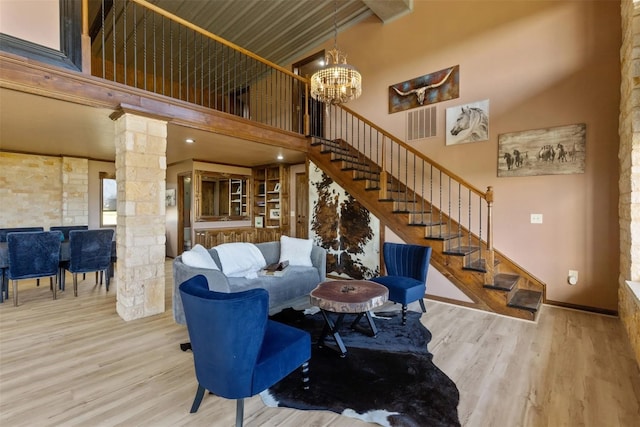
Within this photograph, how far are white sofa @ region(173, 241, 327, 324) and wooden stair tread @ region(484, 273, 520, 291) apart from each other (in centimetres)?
220

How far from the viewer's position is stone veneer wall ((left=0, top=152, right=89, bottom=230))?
5.86 metres

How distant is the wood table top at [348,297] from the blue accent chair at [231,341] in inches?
29.8

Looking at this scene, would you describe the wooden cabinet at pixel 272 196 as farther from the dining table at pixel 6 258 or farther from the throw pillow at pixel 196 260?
the throw pillow at pixel 196 260

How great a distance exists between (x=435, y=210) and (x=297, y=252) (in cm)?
252

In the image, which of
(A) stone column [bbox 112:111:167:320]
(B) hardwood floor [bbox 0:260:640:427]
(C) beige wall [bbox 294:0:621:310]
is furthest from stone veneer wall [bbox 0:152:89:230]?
(C) beige wall [bbox 294:0:621:310]

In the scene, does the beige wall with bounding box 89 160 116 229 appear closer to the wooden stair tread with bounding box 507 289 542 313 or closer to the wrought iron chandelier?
the wrought iron chandelier

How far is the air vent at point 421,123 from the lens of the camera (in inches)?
201

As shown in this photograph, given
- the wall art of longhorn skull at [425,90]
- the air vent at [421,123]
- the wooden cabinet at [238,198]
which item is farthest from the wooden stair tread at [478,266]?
the wooden cabinet at [238,198]

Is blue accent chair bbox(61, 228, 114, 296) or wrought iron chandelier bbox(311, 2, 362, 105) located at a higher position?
wrought iron chandelier bbox(311, 2, 362, 105)

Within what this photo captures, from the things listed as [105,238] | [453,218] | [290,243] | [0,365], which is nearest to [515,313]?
[453,218]

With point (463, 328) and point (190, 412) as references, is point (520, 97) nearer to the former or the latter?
point (463, 328)

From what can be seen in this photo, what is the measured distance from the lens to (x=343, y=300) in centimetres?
244

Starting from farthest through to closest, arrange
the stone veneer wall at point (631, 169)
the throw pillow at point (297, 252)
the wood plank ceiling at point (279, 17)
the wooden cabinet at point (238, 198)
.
→ the wooden cabinet at point (238, 198) → the wood plank ceiling at point (279, 17) → the throw pillow at point (297, 252) → the stone veneer wall at point (631, 169)

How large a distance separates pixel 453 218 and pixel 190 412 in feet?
14.4
